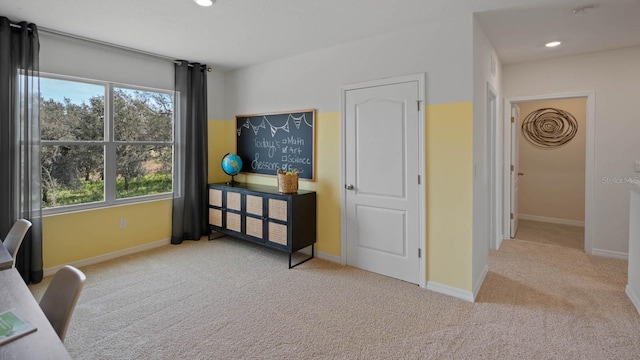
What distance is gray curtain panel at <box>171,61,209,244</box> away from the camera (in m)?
4.31

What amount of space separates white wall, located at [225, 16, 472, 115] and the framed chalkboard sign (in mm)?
133

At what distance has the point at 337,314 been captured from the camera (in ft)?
8.49

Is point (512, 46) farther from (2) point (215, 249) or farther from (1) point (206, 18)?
(2) point (215, 249)

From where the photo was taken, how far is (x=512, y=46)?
11.8ft

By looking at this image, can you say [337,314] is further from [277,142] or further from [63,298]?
[277,142]

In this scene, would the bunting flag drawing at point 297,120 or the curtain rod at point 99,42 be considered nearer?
the curtain rod at point 99,42

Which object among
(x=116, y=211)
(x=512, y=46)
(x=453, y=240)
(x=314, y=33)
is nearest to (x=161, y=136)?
(x=116, y=211)

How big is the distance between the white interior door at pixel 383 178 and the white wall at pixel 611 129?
243 cm

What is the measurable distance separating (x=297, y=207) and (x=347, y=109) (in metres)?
1.18

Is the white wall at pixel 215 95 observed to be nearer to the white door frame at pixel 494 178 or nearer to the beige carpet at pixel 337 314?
the beige carpet at pixel 337 314

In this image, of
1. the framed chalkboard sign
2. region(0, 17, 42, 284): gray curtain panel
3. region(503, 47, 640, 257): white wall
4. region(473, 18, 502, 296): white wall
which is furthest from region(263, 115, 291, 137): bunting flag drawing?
region(503, 47, 640, 257): white wall

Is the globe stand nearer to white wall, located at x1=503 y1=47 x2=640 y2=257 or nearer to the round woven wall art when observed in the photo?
white wall, located at x1=503 y1=47 x2=640 y2=257

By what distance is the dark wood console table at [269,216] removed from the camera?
141 inches

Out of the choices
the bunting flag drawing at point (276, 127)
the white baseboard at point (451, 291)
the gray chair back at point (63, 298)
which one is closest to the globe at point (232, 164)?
the bunting flag drawing at point (276, 127)
